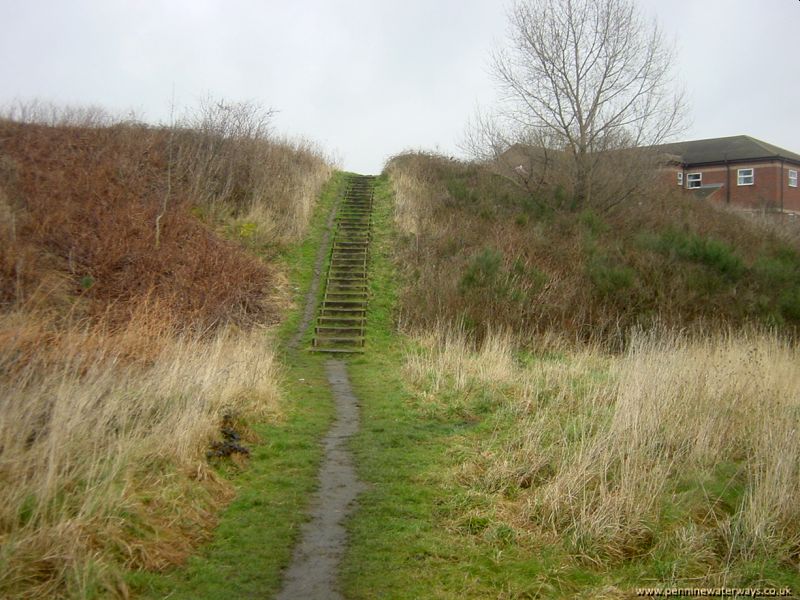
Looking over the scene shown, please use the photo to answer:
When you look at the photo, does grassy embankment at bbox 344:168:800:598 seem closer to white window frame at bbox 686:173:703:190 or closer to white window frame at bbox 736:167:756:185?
white window frame at bbox 736:167:756:185

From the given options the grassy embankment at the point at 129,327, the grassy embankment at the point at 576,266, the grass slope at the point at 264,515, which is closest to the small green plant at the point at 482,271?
the grassy embankment at the point at 576,266

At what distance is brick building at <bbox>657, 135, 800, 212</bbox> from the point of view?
141 feet

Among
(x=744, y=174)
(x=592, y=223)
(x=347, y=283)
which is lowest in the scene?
(x=347, y=283)

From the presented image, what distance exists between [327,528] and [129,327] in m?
5.67

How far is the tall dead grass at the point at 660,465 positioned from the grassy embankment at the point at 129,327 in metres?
2.93

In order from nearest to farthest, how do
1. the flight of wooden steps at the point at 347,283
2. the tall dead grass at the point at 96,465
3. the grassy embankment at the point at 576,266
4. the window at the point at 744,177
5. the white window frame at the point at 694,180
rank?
the tall dead grass at the point at 96,465 → the flight of wooden steps at the point at 347,283 → the grassy embankment at the point at 576,266 → the window at the point at 744,177 → the white window frame at the point at 694,180

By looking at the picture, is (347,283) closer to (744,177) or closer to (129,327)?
(129,327)

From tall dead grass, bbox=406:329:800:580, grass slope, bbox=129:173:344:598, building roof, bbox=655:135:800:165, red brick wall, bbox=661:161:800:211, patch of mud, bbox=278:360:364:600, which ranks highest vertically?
building roof, bbox=655:135:800:165

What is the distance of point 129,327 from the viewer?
1008 cm

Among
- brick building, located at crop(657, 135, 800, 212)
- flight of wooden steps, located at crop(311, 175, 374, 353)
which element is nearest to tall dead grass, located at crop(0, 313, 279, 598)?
flight of wooden steps, located at crop(311, 175, 374, 353)

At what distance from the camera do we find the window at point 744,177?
43906mm

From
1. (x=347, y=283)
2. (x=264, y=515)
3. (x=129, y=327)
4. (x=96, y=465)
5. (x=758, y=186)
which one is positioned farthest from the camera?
(x=758, y=186)

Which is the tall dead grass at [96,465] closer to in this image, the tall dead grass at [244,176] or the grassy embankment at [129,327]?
the grassy embankment at [129,327]

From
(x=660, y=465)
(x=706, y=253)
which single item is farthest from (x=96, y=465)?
(x=706, y=253)
